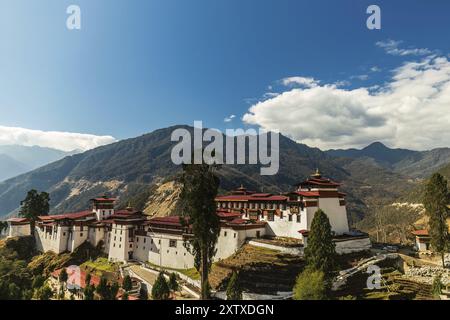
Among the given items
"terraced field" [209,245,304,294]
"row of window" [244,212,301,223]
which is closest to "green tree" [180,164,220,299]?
"terraced field" [209,245,304,294]

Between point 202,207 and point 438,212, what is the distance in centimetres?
3964

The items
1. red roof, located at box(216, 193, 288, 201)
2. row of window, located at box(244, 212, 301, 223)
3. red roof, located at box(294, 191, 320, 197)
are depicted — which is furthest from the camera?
red roof, located at box(216, 193, 288, 201)

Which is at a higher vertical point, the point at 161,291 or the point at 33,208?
the point at 33,208

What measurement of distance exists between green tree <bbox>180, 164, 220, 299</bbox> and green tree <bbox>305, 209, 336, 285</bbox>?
1215cm

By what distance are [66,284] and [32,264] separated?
66.4ft

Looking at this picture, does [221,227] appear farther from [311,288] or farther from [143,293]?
[311,288]

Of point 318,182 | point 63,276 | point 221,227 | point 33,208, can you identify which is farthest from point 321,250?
point 33,208

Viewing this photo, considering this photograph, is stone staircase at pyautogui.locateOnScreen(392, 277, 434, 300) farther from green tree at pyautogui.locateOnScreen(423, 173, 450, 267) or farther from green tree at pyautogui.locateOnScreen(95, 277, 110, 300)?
green tree at pyautogui.locateOnScreen(95, 277, 110, 300)

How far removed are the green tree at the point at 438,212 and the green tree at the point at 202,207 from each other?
36.6 meters

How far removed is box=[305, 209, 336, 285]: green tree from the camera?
41.3 m

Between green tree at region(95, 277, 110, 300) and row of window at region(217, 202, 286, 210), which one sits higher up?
row of window at region(217, 202, 286, 210)

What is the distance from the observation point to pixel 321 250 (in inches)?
1651

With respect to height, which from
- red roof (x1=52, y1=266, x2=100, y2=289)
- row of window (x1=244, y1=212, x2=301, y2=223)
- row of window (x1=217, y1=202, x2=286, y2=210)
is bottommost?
red roof (x1=52, y1=266, x2=100, y2=289)
